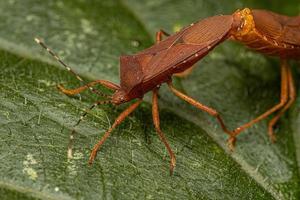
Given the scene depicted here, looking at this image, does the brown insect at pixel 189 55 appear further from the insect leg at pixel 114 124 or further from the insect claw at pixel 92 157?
the insect claw at pixel 92 157

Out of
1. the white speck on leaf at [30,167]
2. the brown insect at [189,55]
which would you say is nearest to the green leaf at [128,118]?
the white speck on leaf at [30,167]

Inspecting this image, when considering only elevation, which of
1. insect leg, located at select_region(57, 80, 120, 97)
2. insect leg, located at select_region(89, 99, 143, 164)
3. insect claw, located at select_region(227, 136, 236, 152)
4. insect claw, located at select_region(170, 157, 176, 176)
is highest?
insect leg, located at select_region(57, 80, 120, 97)

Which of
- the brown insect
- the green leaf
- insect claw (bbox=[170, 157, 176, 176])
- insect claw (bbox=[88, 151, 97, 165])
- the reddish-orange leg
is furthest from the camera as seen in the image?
the reddish-orange leg

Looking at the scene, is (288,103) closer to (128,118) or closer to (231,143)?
(231,143)

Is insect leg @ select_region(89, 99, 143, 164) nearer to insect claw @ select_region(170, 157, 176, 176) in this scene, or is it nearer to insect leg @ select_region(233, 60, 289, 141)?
insect claw @ select_region(170, 157, 176, 176)

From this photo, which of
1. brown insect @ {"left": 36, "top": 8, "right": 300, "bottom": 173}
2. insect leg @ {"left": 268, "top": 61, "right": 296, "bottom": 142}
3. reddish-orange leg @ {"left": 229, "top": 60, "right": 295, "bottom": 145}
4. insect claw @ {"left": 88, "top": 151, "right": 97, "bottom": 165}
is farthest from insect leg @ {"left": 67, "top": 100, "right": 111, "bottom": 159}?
insect leg @ {"left": 268, "top": 61, "right": 296, "bottom": 142}

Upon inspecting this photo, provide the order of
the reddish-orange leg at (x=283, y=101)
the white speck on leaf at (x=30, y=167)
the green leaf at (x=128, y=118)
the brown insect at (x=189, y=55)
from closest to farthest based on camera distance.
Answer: the white speck on leaf at (x=30, y=167) → the green leaf at (x=128, y=118) → the brown insect at (x=189, y=55) → the reddish-orange leg at (x=283, y=101)
